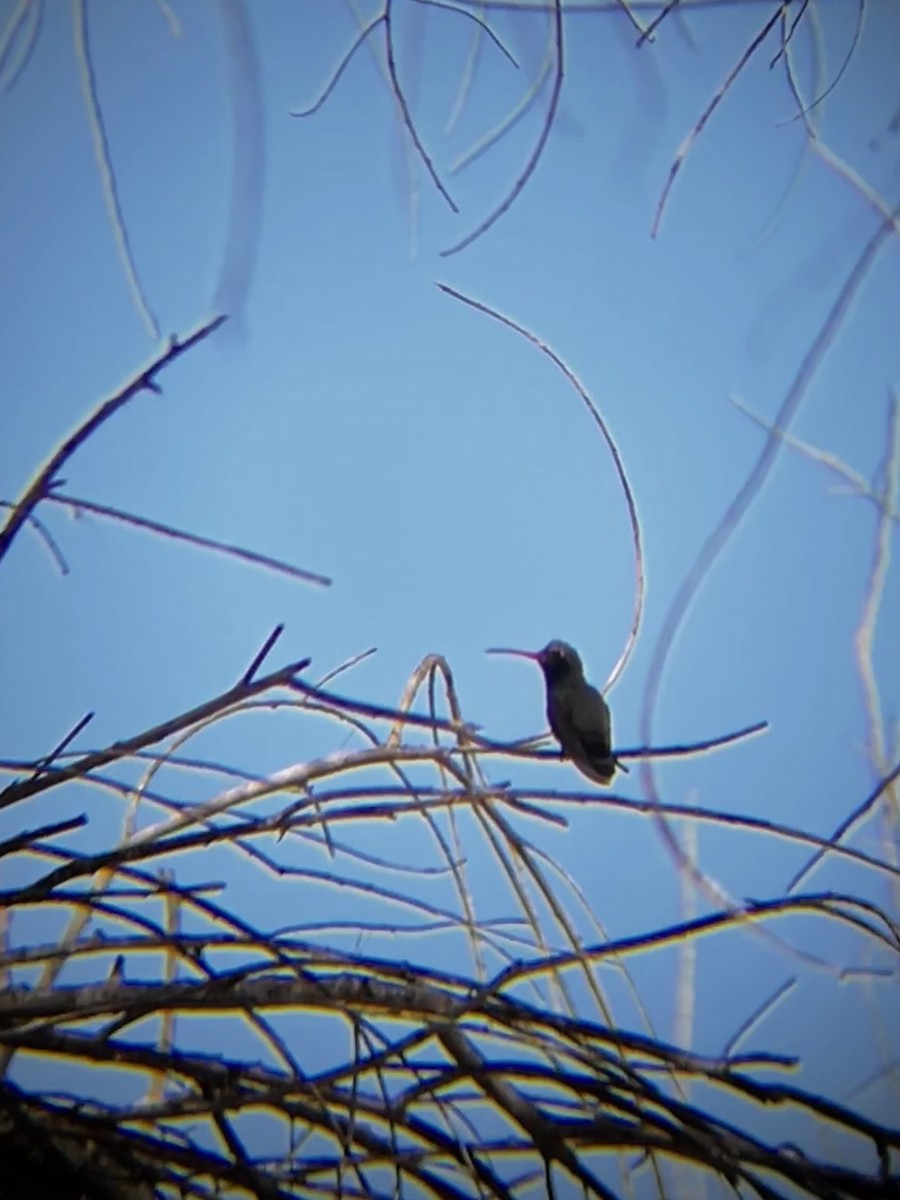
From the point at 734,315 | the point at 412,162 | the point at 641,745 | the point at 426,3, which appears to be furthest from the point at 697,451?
the point at 426,3

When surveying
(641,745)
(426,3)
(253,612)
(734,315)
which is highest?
(426,3)

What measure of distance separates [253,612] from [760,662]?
564 millimetres

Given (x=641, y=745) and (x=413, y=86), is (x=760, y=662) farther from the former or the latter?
(x=413, y=86)

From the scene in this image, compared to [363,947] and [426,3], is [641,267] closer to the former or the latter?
[426,3]

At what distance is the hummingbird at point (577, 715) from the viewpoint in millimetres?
1084

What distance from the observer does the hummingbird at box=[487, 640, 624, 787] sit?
108cm

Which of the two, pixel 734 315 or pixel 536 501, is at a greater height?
pixel 734 315

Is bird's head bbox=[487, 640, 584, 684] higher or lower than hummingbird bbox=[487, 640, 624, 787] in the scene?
higher

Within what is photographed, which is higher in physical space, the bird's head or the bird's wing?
the bird's head

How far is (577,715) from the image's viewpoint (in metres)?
1.09

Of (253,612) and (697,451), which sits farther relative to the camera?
(697,451)

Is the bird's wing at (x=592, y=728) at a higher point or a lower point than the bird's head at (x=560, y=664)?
lower

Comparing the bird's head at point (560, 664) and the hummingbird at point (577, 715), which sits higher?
the bird's head at point (560, 664)

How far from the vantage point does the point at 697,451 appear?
4.31 feet
